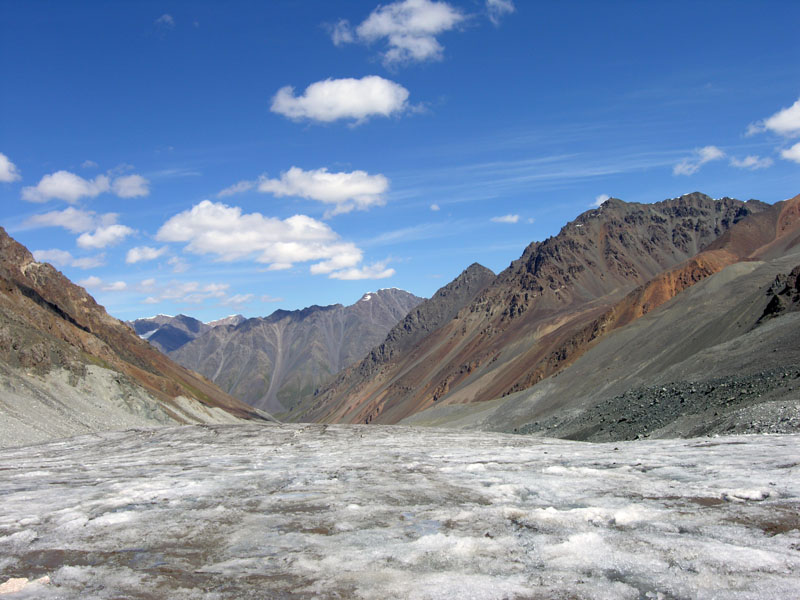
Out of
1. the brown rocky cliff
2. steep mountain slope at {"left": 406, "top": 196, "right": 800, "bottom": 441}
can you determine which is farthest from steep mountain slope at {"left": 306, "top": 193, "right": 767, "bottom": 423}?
the brown rocky cliff

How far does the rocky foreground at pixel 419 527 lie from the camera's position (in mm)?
6844

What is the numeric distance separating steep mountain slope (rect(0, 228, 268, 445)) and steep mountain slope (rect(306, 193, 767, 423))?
50145 millimetres

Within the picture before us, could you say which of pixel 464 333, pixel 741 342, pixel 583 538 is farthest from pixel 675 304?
pixel 464 333

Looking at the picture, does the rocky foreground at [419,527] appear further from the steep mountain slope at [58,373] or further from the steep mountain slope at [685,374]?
the steep mountain slope at [58,373]

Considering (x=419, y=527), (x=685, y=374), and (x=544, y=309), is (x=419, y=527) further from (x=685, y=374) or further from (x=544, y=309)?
(x=544, y=309)

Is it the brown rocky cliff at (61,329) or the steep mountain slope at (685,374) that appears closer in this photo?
the steep mountain slope at (685,374)

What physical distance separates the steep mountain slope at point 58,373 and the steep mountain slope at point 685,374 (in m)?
37.6

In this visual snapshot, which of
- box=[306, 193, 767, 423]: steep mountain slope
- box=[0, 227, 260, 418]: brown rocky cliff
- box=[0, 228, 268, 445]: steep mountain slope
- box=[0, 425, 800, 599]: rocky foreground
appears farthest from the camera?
box=[306, 193, 767, 423]: steep mountain slope

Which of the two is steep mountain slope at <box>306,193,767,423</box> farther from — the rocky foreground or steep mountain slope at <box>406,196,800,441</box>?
the rocky foreground

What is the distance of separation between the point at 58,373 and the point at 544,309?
111852 mm

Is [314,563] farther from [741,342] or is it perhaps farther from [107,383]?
[107,383]

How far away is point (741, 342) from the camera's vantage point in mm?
43844

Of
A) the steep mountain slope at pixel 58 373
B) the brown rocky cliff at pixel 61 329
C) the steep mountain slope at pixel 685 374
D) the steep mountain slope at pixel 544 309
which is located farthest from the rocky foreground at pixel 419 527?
the steep mountain slope at pixel 544 309

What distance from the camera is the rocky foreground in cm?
684
